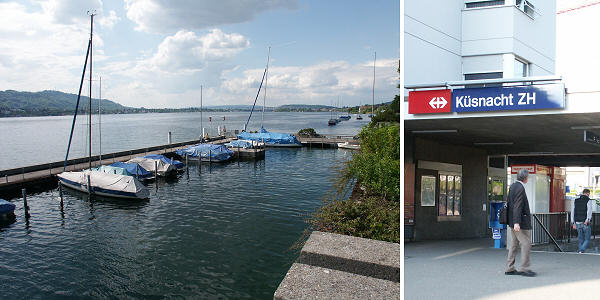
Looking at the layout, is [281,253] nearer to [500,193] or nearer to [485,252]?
[485,252]

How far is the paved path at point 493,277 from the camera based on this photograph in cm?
470

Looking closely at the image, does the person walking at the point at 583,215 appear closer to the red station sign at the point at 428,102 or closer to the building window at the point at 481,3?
the building window at the point at 481,3

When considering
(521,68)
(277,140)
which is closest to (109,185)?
(521,68)

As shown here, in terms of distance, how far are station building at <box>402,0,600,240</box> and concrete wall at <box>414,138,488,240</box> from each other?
0.08 ft

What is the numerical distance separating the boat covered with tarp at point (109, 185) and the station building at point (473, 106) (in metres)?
14.9

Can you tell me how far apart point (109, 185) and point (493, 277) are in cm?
1987

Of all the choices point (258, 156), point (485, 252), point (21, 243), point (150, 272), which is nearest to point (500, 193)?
point (485, 252)

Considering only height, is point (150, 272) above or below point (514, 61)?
below

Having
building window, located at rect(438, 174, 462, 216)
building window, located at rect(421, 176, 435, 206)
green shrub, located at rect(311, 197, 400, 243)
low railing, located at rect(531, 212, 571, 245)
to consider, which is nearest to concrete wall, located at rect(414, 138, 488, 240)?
building window, located at rect(421, 176, 435, 206)

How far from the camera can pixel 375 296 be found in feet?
11.7

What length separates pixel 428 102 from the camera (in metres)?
6.77

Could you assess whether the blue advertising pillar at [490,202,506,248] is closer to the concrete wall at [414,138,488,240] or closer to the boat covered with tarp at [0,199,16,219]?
the concrete wall at [414,138,488,240]

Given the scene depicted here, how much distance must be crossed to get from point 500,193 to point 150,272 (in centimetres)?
1049

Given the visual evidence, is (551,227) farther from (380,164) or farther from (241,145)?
(241,145)
